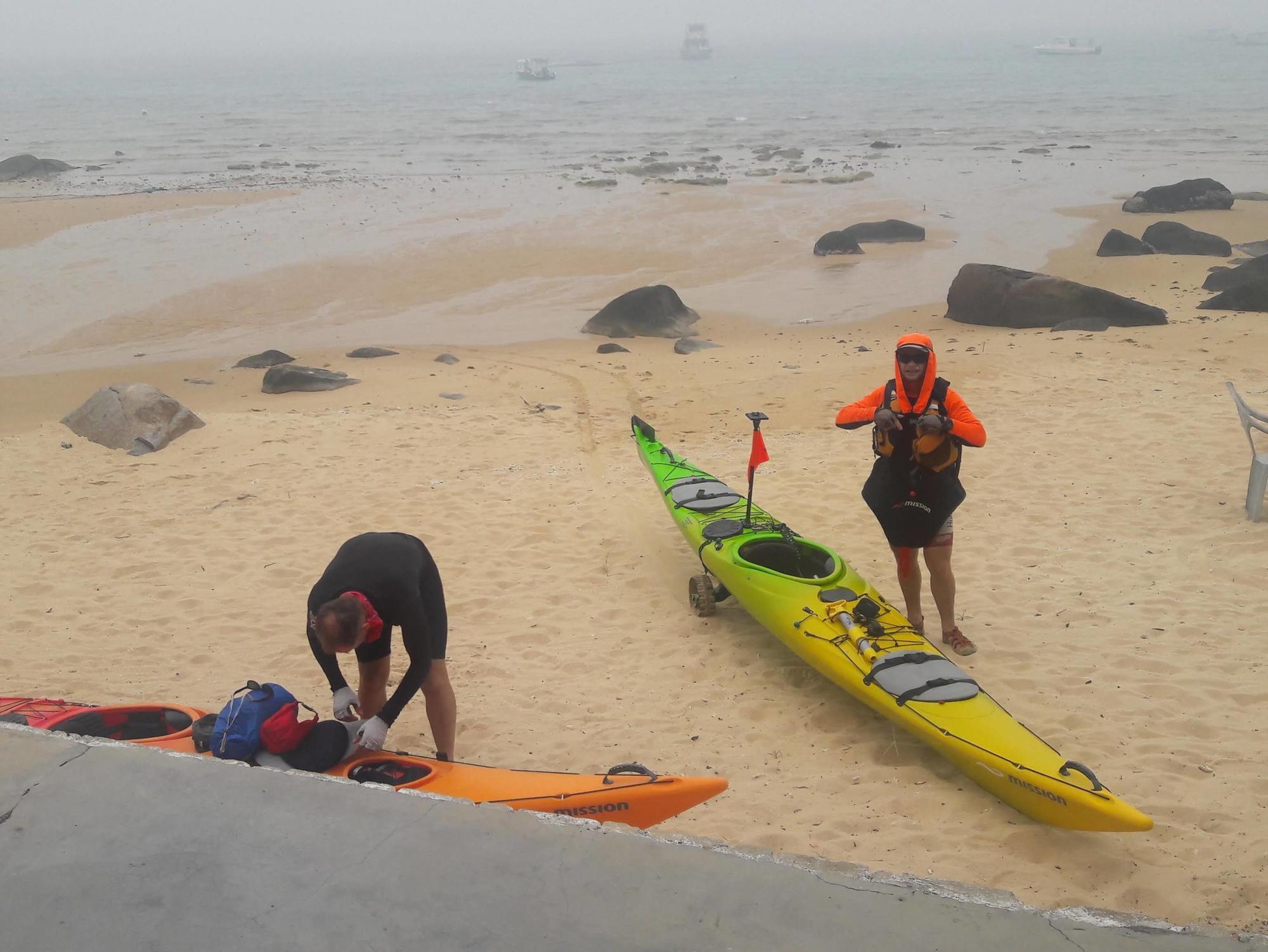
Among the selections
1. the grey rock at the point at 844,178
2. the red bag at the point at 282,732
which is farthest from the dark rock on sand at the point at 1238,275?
the grey rock at the point at 844,178

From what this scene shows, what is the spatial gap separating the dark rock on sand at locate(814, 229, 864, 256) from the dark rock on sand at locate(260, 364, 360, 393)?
9.65 metres

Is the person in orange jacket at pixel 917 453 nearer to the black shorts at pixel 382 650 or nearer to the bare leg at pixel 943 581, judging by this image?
the bare leg at pixel 943 581

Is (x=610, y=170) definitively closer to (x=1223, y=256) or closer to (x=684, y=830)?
(x=1223, y=256)

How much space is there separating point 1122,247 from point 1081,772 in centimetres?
1457

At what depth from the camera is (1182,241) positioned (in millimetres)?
15820

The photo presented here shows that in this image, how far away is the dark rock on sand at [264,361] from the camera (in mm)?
11875

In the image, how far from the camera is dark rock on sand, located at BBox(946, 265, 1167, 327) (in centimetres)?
1154

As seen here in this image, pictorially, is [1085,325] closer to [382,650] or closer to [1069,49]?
[382,650]

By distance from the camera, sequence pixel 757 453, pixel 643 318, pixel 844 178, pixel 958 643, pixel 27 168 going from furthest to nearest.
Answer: pixel 27 168 < pixel 844 178 < pixel 643 318 < pixel 757 453 < pixel 958 643

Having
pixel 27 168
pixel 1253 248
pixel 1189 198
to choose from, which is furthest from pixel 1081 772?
pixel 27 168

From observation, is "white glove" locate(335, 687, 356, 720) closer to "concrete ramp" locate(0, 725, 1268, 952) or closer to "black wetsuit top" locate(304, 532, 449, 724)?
"black wetsuit top" locate(304, 532, 449, 724)

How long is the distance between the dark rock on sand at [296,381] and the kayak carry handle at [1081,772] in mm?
8829

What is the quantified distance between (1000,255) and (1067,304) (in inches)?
213

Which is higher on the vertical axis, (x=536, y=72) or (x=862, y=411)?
(x=536, y=72)
